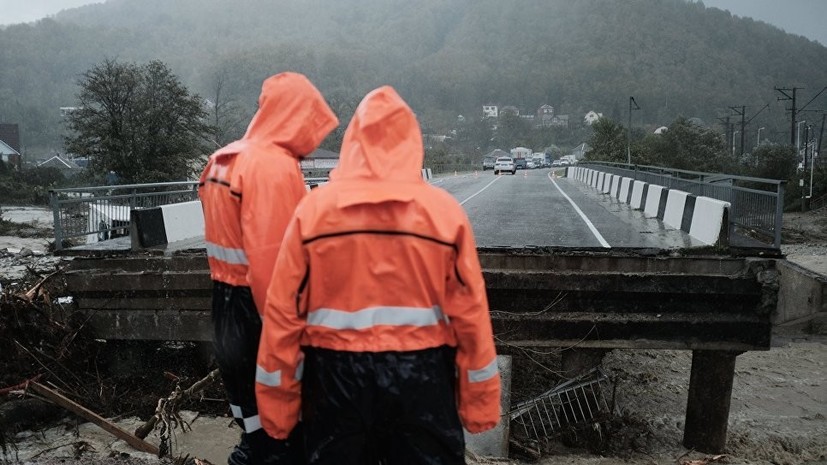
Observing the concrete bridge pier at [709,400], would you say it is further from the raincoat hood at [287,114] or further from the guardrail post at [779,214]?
the raincoat hood at [287,114]

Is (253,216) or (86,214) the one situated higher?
(253,216)

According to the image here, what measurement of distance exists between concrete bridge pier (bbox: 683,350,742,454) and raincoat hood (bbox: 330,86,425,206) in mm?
4560

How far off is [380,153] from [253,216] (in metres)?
0.77

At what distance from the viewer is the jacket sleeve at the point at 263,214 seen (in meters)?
2.83

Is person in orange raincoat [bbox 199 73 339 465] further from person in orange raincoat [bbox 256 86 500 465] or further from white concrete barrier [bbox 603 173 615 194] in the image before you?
white concrete barrier [bbox 603 173 615 194]

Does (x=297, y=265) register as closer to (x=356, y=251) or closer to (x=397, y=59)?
(x=356, y=251)

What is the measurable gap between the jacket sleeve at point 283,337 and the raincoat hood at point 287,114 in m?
0.84

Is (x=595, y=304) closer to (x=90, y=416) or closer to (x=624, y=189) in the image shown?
(x=90, y=416)

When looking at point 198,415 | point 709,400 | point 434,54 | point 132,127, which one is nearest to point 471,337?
point 198,415

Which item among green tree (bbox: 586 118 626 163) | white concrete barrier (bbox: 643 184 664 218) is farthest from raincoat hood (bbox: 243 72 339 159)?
green tree (bbox: 586 118 626 163)

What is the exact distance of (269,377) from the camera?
8.16ft

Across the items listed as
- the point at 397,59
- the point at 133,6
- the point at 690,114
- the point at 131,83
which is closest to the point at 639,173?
the point at 131,83

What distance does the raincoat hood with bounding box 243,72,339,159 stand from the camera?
3.11 metres

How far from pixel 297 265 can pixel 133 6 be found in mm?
200436
